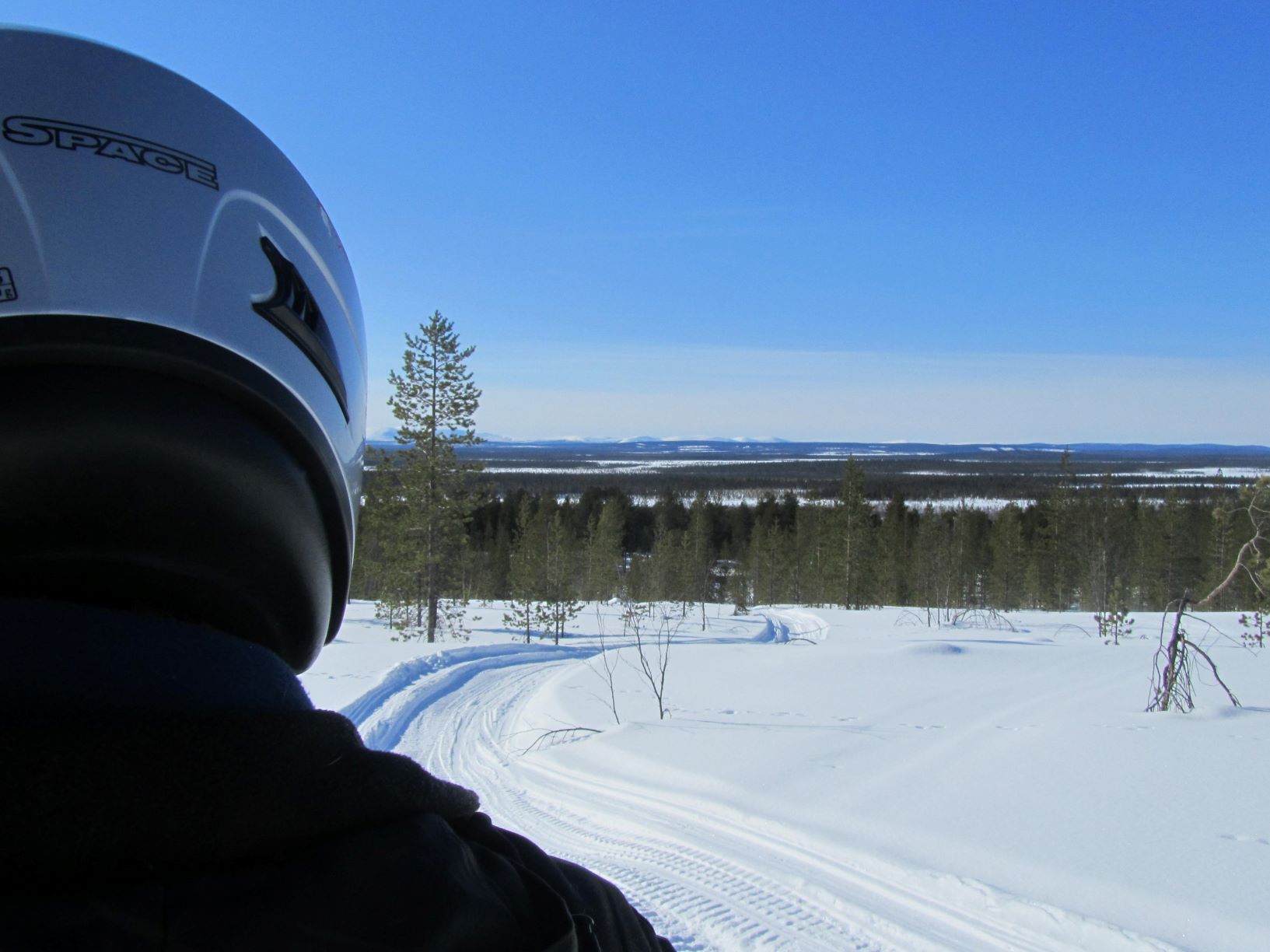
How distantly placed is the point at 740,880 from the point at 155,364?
444 cm

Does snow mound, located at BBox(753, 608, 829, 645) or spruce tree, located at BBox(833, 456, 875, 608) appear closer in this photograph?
snow mound, located at BBox(753, 608, 829, 645)

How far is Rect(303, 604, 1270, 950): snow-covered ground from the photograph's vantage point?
4.02 m

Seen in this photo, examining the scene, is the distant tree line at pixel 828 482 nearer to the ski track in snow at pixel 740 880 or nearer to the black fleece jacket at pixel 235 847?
the ski track in snow at pixel 740 880

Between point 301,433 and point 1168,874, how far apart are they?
4.83 meters

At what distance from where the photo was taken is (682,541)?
190 ft

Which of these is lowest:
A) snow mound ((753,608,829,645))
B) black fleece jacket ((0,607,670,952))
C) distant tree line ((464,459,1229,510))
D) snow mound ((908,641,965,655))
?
snow mound ((753,608,829,645))

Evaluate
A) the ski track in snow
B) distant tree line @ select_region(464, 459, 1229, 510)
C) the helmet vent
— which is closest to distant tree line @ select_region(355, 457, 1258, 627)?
the ski track in snow

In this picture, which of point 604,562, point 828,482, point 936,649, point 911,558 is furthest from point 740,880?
point 828,482

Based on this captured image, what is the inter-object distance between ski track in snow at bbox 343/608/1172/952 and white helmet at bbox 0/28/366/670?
3506 mm

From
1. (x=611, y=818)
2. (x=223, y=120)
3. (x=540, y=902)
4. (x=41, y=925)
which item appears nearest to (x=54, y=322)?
(x=223, y=120)

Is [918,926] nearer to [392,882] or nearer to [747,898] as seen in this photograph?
[747,898]

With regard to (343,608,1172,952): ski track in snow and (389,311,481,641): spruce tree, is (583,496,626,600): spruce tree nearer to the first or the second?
(389,311,481,641): spruce tree

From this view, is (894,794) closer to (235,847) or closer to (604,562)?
(235,847)

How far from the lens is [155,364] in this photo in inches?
35.4
